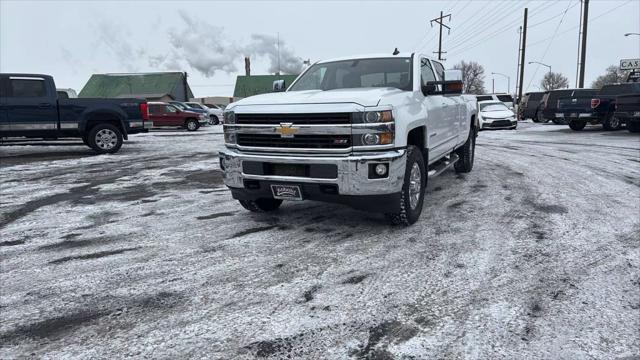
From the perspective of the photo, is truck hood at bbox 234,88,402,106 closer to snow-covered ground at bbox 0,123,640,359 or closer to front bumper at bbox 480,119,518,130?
snow-covered ground at bbox 0,123,640,359

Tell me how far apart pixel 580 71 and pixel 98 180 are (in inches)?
1386

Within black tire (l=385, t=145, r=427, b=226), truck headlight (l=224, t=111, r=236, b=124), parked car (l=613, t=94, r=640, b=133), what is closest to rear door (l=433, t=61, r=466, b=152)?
black tire (l=385, t=145, r=427, b=226)

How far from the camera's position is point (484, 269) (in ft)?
12.4

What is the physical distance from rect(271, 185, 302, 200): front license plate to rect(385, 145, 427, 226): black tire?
1.05m

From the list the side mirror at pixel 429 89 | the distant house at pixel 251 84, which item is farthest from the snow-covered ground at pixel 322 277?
the distant house at pixel 251 84

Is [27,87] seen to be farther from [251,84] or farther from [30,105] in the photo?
[251,84]

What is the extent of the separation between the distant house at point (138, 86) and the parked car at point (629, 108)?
53205 millimetres

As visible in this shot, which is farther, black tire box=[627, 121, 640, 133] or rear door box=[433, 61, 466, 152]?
black tire box=[627, 121, 640, 133]

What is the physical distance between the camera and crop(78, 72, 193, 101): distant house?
198 ft

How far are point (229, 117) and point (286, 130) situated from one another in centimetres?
84

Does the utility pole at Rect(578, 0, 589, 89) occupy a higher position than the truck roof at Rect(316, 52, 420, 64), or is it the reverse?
the utility pole at Rect(578, 0, 589, 89)

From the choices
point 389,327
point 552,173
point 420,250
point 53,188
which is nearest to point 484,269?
point 420,250

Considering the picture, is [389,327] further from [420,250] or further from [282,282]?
[420,250]

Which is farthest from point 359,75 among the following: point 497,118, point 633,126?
point 497,118
